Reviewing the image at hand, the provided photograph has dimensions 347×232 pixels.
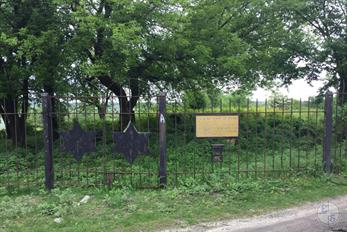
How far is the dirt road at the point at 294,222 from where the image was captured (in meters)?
5.12

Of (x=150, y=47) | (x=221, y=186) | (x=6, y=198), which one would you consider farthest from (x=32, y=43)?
(x=221, y=186)

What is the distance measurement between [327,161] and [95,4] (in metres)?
8.21

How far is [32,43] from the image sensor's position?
10.9 metres

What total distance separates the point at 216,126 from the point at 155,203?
1.91 metres

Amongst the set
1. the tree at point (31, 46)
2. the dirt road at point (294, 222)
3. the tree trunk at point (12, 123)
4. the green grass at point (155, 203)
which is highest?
the tree at point (31, 46)

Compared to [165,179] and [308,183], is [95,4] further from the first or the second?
[308,183]

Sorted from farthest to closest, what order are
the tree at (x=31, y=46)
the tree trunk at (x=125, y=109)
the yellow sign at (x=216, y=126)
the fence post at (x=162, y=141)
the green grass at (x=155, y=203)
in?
1. the tree at (x=31, y=46)
2. the tree trunk at (x=125, y=109)
3. the yellow sign at (x=216, y=126)
4. the fence post at (x=162, y=141)
5. the green grass at (x=155, y=203)

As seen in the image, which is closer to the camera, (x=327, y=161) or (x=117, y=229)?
(x=117, y=229)

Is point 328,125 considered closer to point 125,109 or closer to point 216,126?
point 216,126

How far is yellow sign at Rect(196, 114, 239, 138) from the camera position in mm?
7152
